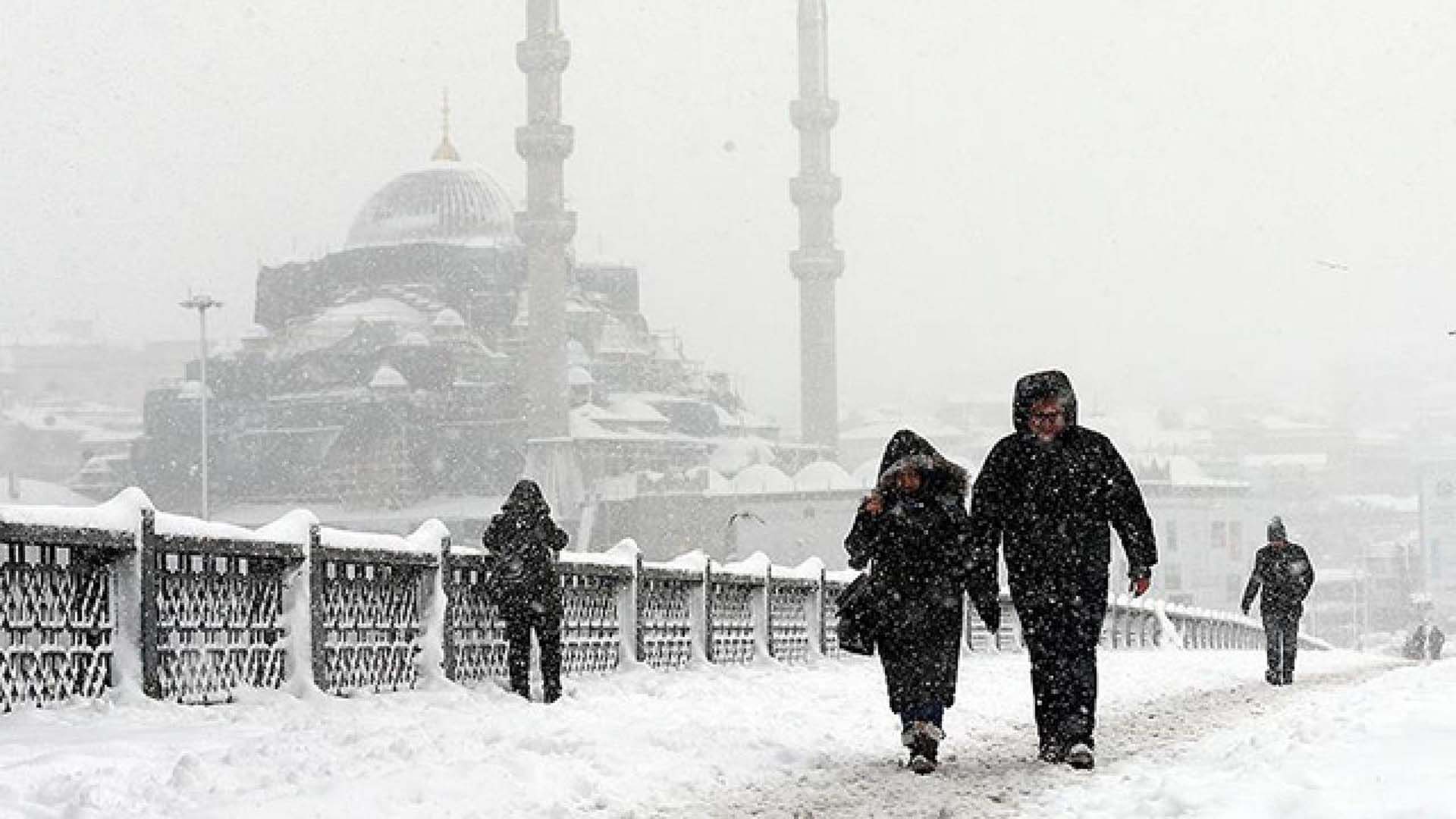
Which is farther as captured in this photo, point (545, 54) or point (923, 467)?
point (545, 54)

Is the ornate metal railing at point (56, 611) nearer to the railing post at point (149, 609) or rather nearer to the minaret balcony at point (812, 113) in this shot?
the railing post at point (149, 609)

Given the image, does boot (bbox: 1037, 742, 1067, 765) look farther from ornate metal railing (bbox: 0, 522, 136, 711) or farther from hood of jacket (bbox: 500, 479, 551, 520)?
hood of jacket (bbox: 500, 479, 551, 520)

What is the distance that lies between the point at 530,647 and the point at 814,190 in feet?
294

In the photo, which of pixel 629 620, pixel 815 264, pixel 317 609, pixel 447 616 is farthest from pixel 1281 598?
pixel 815 264

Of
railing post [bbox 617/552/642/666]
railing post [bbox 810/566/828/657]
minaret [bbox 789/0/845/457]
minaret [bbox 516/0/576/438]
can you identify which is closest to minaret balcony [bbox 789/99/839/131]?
minaret [bbox 789/0/845/457]

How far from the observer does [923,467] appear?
777 cm

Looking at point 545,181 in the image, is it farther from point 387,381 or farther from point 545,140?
point 387,381

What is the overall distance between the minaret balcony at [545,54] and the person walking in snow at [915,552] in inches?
3266

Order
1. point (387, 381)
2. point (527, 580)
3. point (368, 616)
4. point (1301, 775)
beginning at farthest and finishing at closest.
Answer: point (387, 381) < point (527, 580) < point (368, 616) < point (1301, 775)

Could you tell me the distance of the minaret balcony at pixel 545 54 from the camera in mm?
89250

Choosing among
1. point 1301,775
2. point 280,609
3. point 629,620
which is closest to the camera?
point 1301,775

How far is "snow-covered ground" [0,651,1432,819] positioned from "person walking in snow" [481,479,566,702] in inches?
20.1

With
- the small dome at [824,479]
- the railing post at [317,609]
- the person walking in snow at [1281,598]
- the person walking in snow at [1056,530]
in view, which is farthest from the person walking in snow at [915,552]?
the small dome at [824,479]

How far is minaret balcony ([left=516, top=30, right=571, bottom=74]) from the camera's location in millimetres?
89250
